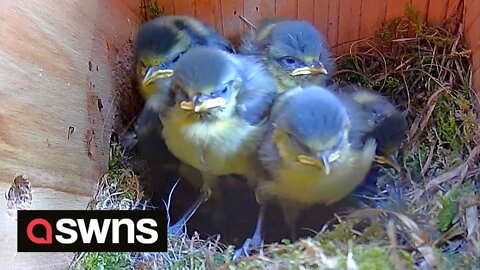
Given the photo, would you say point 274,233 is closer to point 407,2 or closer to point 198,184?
point 198,184

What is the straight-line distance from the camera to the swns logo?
1137mm

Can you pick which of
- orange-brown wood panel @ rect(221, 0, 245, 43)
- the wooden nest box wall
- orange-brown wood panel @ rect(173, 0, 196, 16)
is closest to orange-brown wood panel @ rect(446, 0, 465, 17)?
the wooden nest box wall

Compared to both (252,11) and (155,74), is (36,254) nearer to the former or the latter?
(155,74)

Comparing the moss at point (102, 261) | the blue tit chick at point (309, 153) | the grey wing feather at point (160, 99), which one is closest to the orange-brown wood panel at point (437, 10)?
the blue tit chick at point (309, 153)

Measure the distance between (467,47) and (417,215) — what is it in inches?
20.8

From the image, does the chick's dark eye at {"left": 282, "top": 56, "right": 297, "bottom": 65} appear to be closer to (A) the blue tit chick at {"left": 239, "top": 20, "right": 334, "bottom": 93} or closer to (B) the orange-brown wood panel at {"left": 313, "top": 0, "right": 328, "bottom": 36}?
(A) the blue tit chick at {"left": 239, "top": 20, "right": 334, "bottom": 93}

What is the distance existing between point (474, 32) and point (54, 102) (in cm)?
94

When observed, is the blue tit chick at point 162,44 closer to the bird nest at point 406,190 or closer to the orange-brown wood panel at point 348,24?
the bird nest at point 406,190

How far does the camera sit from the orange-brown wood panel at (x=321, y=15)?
5.49 feet

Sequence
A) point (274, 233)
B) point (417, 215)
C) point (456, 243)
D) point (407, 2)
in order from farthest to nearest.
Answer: point (407, 2) → point (274, 233) → point (417, 215) → point (456, 243)

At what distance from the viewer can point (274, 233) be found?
1.39m

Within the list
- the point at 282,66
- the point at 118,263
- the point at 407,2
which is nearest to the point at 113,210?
the point at 118,263

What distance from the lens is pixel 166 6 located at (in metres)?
1.70

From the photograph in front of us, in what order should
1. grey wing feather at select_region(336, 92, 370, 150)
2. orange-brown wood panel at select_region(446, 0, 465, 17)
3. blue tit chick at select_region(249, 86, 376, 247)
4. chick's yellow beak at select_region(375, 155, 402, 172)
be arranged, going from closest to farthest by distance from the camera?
blue tit chick at select_region(249, 86, 376, 247), grey wing feather at select_region(336, 92, 370, 150), chick's yellow beak at select_region(375, 155, 402, 172), orange-brown wood panel at select_region(446, 0, 465, 17)
